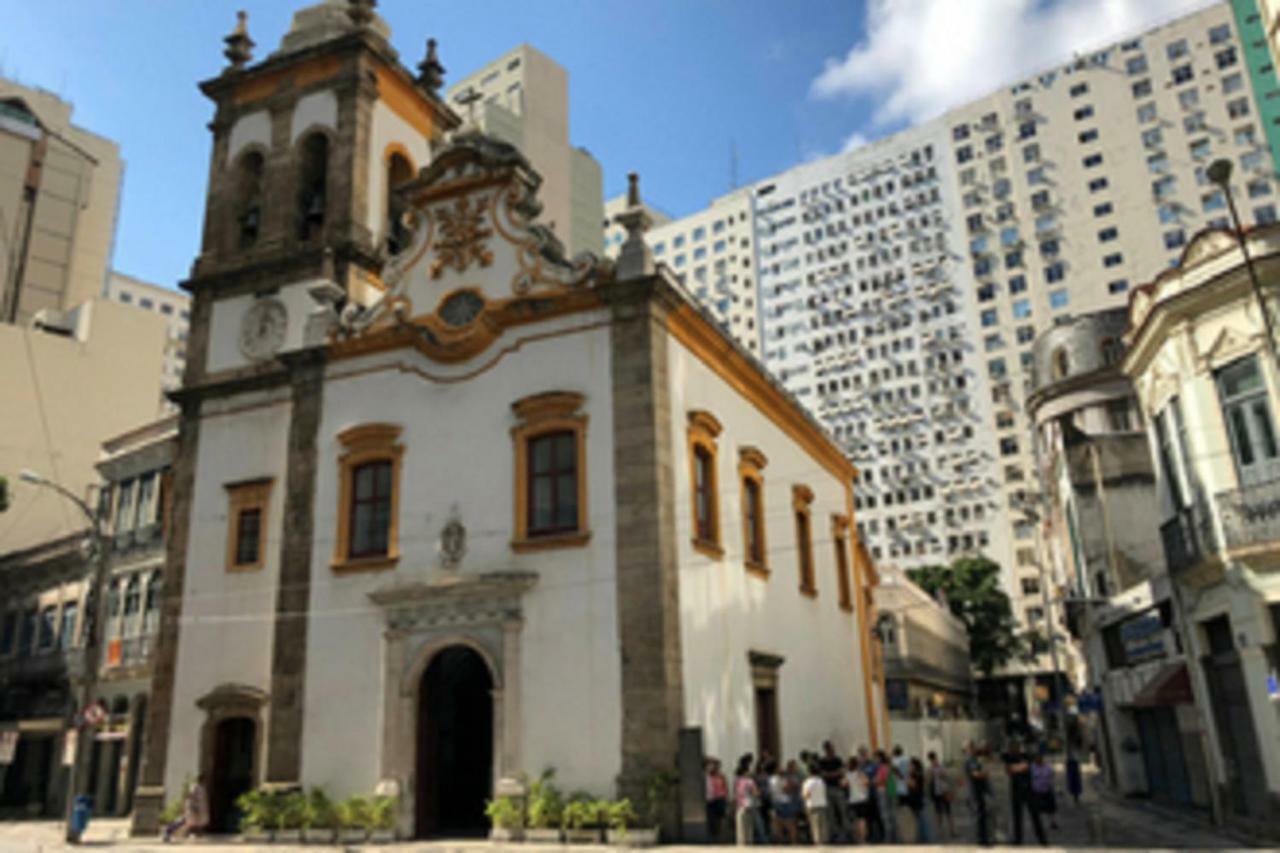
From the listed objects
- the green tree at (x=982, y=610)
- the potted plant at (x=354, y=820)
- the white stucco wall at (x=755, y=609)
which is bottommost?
the potted plant at (x=354, y=820)

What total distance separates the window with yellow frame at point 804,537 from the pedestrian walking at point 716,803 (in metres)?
8.55

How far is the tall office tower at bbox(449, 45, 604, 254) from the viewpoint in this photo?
68.9 meters

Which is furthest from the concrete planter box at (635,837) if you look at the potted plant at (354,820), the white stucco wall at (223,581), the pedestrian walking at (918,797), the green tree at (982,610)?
the green tree at (982,610)

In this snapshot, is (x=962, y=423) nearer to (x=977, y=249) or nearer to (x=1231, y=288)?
(x=977, y=249)

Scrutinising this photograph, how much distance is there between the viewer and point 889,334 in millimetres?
90500

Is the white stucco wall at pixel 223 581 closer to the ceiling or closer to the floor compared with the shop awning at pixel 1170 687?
closer to the ceiling

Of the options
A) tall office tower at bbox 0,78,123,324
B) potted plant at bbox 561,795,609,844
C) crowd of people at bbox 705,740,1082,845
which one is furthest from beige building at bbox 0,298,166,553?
crowd of people at bbox 705,740,1082,845

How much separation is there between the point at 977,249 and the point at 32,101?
69771 mm

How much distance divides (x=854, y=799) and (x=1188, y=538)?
7282mm

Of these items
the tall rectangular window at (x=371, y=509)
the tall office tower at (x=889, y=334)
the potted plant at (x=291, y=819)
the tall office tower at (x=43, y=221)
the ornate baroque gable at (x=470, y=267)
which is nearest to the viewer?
the potted plant at (x=291, y=819)

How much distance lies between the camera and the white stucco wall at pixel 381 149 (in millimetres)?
25328

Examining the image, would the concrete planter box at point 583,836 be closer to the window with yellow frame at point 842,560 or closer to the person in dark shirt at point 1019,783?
the person in dark shirt at point 1019,783

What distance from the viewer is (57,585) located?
3688 centimetres

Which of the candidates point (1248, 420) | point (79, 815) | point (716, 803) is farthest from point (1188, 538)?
point (79, 815)
